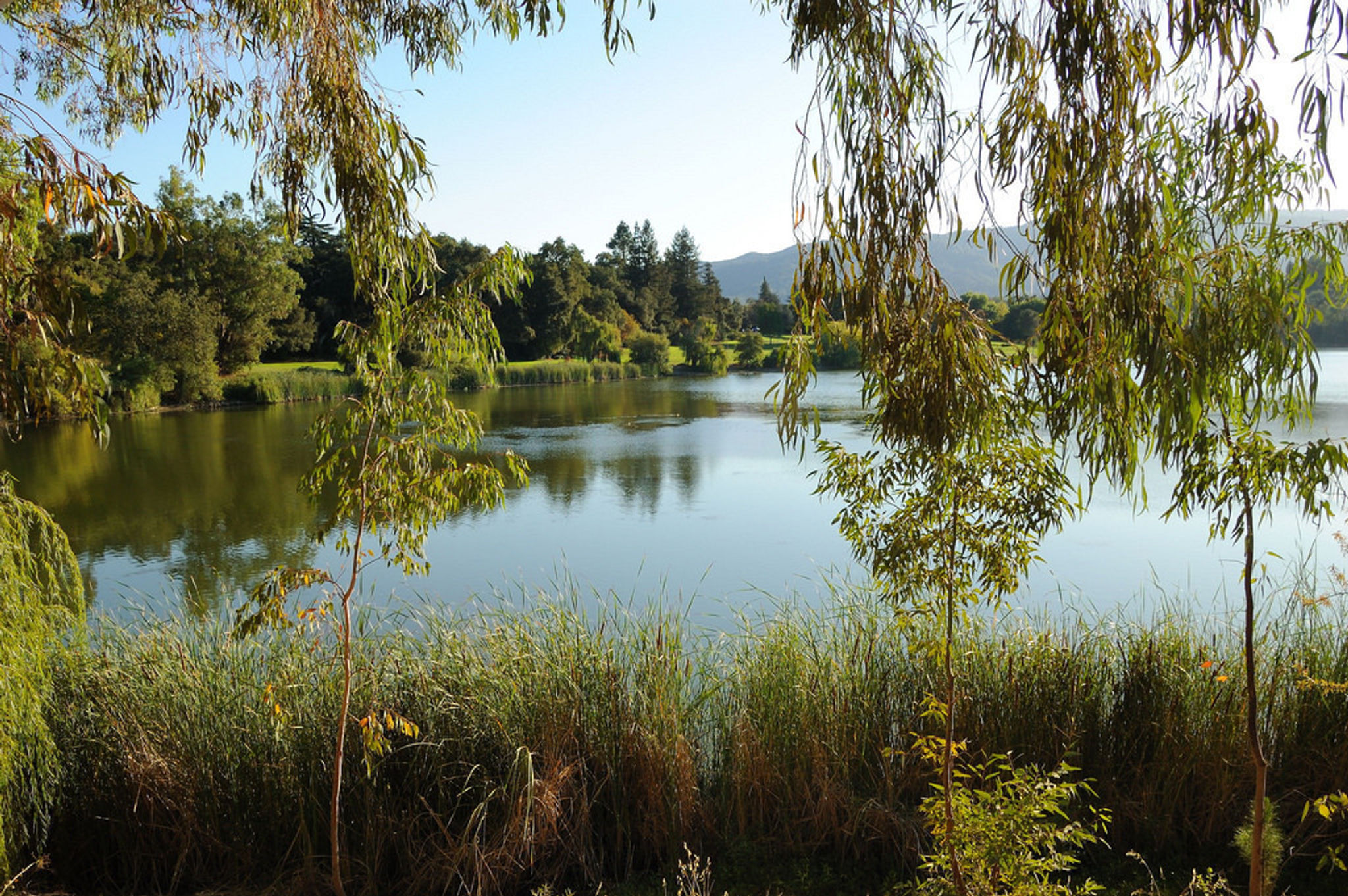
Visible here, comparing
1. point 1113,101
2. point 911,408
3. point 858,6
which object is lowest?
point 911,408

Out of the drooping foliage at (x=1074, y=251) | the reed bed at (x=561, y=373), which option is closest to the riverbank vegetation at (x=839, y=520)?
the drooping foliage at (x=1074, y=251)

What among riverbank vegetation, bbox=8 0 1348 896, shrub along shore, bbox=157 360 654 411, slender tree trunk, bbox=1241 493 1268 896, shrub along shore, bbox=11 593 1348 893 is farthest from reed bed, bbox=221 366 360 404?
slender tree trunk, bbox=1241 493 1268 896

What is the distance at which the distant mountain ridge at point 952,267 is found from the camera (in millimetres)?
2276

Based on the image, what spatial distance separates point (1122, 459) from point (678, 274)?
47702mm

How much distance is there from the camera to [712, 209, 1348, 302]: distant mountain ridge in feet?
7.47

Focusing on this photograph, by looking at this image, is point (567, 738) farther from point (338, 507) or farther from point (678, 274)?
point (678, 274)

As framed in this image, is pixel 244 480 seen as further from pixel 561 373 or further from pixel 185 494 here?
pixel 561 373

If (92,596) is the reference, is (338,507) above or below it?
above

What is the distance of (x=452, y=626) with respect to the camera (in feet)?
13.8

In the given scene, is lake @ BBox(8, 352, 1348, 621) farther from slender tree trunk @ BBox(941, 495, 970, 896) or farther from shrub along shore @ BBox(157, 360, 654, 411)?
shrub along shore @ BBox(157, 360, 654, 411)

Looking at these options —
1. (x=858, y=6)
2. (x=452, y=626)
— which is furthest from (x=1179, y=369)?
(x=452, y=626)

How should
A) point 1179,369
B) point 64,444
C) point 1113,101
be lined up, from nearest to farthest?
point 1113,101 → point 1179,369 → point 64,444

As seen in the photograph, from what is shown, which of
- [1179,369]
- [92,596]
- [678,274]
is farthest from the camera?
[678,274]

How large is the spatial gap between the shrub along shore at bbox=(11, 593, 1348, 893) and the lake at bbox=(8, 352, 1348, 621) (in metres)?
0.70
